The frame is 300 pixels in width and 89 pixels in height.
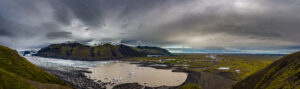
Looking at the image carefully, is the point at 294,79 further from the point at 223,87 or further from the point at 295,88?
the point at 223,87

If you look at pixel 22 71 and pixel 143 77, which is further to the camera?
pixel 143 77

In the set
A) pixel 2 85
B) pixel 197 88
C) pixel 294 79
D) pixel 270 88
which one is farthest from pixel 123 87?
pixel 294 79

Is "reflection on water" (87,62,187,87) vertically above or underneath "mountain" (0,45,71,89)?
underneath

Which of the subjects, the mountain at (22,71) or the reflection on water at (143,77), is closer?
the mountain at (22,71)

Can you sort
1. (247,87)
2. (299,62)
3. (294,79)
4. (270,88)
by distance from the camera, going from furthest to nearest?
(247,87) → (299,62) → (270,88) → (294,79)

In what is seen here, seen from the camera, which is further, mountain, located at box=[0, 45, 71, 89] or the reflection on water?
the reflection on water

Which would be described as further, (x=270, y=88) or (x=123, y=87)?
(x=123, y=87)

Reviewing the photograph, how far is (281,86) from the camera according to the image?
26.0m

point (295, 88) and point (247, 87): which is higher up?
point (295, 88)

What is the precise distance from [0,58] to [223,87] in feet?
333

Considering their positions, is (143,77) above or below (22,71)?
below

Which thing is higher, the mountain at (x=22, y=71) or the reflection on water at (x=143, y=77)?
the mountain at (x=22, y=71)

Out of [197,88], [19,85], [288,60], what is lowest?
[197,88]

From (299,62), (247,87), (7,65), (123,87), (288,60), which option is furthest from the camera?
(123,87)
